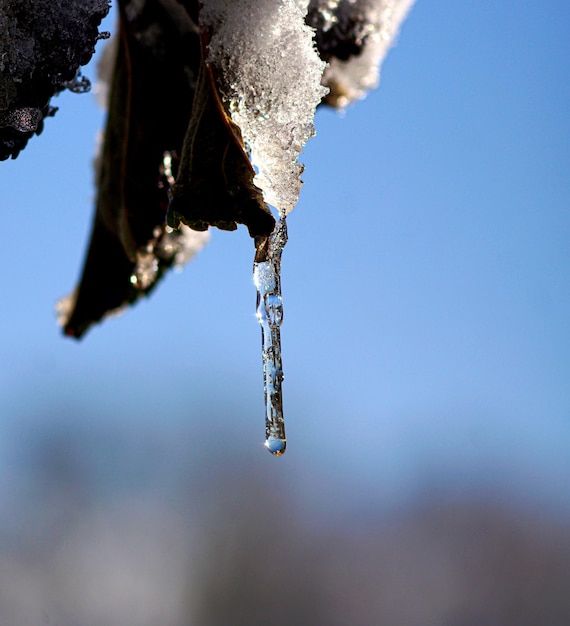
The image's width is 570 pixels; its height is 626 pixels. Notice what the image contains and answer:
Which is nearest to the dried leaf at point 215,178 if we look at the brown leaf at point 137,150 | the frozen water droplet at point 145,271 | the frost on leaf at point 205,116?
the frost on leaf at point 205,116

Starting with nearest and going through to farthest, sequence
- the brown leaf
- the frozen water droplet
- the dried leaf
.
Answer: the dried leaf, the brown leaf, the frozen water droplet

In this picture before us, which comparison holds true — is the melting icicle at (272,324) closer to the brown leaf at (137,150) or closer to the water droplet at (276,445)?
the water droplet at (276,445)

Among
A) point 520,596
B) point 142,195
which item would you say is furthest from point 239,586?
point 142,195

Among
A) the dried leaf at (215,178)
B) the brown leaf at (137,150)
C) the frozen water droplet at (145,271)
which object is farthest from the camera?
the frozen water droplet at (145,271)

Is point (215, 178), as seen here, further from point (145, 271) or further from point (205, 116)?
point (145, 271)

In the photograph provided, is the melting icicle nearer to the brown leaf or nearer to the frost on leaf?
the frost on leaf

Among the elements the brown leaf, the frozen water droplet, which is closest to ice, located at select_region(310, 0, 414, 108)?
the brown leaf
